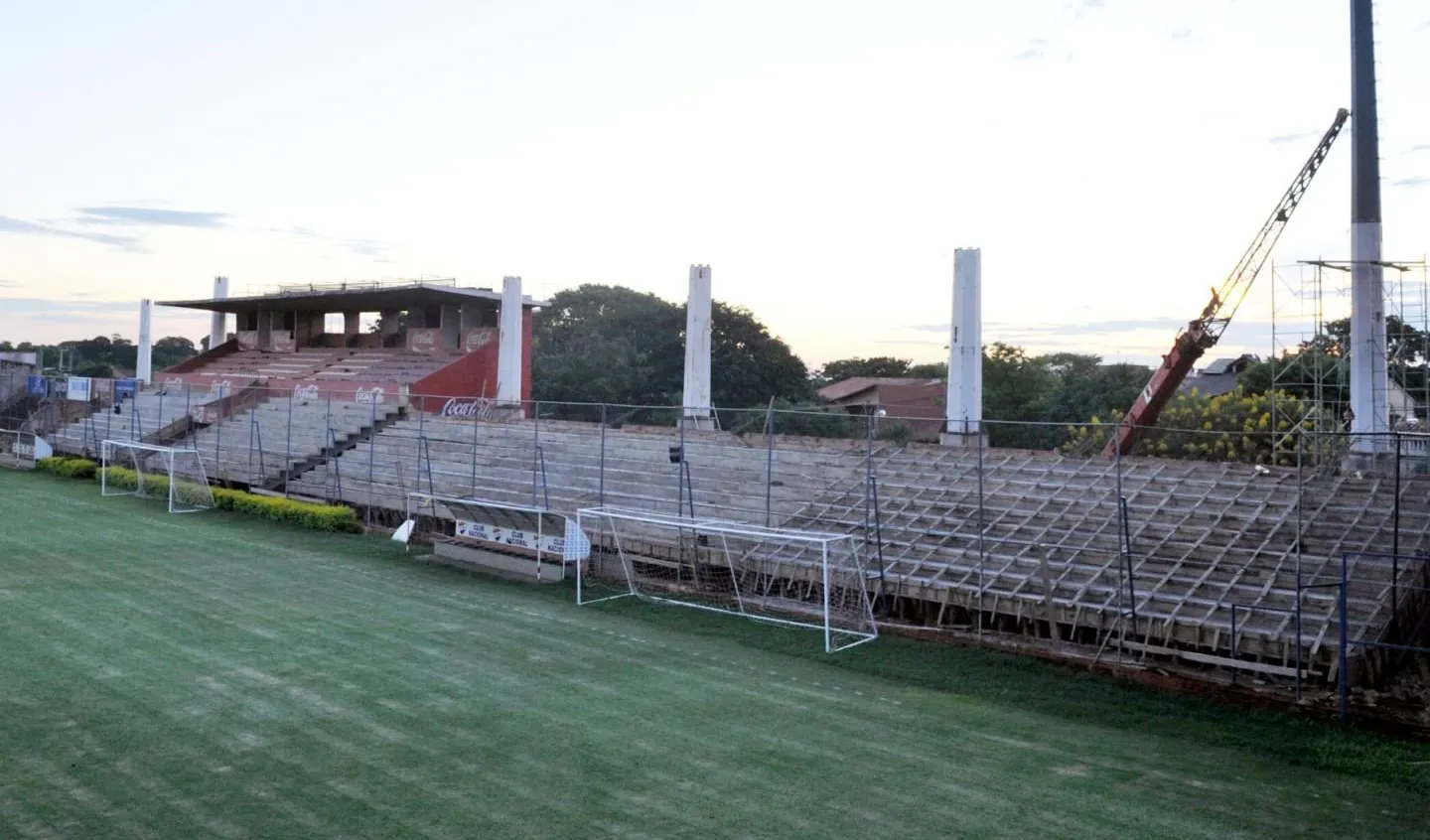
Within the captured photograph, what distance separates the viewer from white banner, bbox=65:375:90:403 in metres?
39.8

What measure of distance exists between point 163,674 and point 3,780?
10.4 ft

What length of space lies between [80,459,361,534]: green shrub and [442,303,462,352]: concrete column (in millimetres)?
12380

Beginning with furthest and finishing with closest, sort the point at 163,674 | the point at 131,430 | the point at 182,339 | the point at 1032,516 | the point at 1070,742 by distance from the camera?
the point at 182,339
the point at 131,430
the point at 1032,516
the point at 163,674
the point at 1070,742

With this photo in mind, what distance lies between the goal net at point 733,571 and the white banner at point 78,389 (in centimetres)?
2987

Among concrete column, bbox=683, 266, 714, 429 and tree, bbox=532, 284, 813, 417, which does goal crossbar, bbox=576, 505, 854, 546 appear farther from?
tree, bbox=532, 284, 813, 417

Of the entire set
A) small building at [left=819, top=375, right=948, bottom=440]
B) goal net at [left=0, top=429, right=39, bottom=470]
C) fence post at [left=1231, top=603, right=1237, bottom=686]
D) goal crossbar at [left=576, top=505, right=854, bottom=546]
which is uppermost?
small building at [left=819, top=375, right=948, bottom=440]

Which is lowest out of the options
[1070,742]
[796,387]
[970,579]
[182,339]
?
[1070,742]

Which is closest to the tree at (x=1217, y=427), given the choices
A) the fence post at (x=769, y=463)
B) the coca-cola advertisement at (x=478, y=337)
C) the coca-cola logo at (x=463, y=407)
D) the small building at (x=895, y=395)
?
the fence post at (x=769, y=463)

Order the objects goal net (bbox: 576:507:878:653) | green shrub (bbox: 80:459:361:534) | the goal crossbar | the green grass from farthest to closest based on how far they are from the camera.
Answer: green shrub (bbox: 80:459:361:534)
goal net (bbox: 576:507:878:653)
the goal crossbar
the green grass

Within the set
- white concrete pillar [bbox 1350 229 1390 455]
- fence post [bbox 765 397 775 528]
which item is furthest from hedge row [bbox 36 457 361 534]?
white concrete pillar [bbox 1350 229 1390 455]

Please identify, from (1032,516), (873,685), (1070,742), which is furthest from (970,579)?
(1070,742)

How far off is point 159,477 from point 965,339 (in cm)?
2149

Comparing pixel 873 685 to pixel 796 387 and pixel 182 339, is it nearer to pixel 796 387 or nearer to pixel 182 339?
pixel 796 387

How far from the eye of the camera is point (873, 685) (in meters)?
11.6
